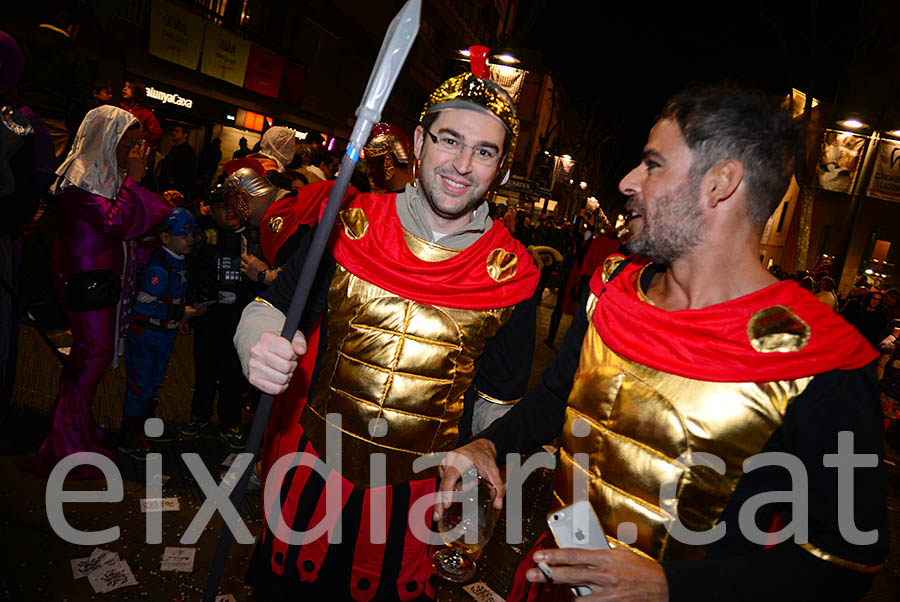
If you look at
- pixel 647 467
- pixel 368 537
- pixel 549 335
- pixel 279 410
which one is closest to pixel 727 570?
pixel 647 467

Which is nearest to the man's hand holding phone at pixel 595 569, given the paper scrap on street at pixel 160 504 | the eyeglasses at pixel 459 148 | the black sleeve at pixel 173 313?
the eyeglasses at pixel 459 148

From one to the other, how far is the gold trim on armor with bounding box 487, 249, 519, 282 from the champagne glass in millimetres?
925

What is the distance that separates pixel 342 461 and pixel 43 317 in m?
3.10

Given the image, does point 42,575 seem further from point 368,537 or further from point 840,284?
point 840,284

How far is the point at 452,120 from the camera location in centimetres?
230

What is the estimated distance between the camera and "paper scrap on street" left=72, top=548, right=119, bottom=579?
3.03m

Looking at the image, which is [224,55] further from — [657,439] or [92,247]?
[657,439]

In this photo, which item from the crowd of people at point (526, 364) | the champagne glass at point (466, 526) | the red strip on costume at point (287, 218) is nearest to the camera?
the crowd of people at point (526, 364)

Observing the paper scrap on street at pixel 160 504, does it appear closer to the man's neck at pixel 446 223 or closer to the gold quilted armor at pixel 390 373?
the gold quilted armor at pixel 390 373

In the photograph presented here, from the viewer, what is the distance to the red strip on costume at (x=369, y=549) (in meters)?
2.20

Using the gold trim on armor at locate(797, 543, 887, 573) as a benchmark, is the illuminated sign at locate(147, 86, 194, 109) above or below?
above

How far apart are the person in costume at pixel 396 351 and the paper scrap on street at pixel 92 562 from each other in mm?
1445

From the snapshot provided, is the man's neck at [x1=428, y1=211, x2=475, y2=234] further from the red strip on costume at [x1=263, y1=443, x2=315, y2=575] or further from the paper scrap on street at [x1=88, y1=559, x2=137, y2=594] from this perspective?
the paper scrap on street at [x1=88, y1=559, x2=137, y2=594]

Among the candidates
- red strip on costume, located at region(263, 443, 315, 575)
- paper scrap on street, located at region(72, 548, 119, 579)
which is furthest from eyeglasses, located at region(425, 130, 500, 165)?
paper scrap on street, located at region(72, 548, 119, 579)
